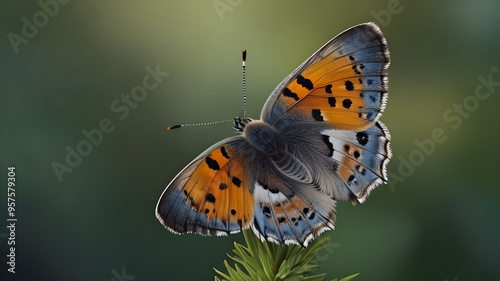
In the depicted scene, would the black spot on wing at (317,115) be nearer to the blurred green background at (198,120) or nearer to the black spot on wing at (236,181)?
the black spot on wing at (236,181)

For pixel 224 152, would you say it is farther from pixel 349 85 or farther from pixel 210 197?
pixel 349 85

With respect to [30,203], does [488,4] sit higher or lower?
lower

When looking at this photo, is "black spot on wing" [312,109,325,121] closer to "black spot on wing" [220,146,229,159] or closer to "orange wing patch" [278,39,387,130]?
"orange wing patch" [278,39,387,130]

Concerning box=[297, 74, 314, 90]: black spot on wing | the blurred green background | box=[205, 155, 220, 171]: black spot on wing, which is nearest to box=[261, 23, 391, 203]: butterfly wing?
box=[297, 74, 314, 90]: black spot on wing

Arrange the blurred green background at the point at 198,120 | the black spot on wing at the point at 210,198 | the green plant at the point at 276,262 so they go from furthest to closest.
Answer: the blurred green background at the point at 198,120 → the black spot on wing at the point at 210,198 → the green plant at the point at 276,262

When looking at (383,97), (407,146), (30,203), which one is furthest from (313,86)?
(30,203)

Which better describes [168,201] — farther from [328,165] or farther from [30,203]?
[30,203]

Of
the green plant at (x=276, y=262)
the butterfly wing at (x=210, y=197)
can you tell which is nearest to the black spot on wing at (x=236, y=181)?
the butterfly wing at (x=210, y=197)
